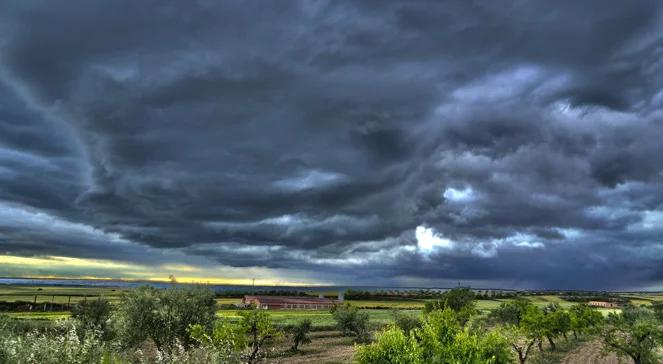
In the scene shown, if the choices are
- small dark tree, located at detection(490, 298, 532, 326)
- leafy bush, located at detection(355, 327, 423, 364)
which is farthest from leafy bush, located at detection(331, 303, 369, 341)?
leafy bush, located at detection(355, 327, 423, 364)

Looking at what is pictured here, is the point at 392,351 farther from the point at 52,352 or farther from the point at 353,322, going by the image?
the point at 353,322

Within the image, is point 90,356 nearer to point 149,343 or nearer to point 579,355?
point 149,343

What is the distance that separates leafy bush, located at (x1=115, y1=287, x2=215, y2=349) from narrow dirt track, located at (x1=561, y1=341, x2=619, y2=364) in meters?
61.0

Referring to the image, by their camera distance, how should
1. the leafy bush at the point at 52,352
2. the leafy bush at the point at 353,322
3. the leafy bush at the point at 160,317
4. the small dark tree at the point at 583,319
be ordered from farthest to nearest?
1. the leafy bush at the point at 353,322
2. the small dark tree at the point at 583,319
3. the leafy bush at the point at 160,317
4. the leafy bush at the point at 52,352

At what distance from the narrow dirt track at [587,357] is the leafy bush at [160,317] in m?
61.0

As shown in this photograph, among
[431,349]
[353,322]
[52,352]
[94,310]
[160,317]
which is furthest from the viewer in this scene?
[353,322]

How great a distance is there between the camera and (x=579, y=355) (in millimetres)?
87688

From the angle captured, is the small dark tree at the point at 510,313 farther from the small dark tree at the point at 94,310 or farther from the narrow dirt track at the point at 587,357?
the small dark tree at the point at 94,310

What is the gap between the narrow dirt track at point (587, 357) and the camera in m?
79.2

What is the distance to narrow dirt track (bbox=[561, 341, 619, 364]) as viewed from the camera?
260 feet

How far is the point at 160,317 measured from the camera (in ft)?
189

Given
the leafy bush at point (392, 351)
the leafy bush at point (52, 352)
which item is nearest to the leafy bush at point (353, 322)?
the leafy bush at point (392, 351)

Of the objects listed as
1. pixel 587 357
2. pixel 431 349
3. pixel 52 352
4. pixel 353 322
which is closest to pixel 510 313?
pixel 587 357

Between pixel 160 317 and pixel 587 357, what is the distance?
7512 centimetres
